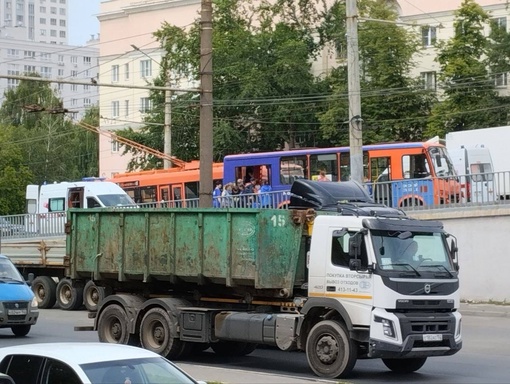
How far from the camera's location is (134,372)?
8.67 m

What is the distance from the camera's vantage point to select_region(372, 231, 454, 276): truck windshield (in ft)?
49.6

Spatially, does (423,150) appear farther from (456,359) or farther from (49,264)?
(456,359)

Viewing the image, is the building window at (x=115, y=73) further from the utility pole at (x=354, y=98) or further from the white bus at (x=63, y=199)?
the utility pole at (x=354, y=98)

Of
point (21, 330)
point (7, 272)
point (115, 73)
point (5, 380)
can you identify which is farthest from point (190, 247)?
point (115, 73)

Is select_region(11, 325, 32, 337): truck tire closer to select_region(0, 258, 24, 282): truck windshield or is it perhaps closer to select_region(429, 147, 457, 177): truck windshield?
select_region(0, 258, 24, 282): truck windshield

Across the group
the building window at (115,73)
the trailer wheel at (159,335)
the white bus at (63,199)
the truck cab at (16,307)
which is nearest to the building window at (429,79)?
the white bus at (63,199)

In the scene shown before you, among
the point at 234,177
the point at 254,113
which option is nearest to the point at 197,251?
the point at 234,177

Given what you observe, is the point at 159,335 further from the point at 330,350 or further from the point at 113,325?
the point at 330,350

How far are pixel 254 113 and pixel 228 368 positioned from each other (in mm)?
48171

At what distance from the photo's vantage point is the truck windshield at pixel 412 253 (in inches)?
596

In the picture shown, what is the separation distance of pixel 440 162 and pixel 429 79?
1269 inches

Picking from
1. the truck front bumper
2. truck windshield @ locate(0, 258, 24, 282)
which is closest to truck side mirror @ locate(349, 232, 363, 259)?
the truck front bumper

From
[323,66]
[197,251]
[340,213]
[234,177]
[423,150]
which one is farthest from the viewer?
[323,66]

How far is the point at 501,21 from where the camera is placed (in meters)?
66.4
